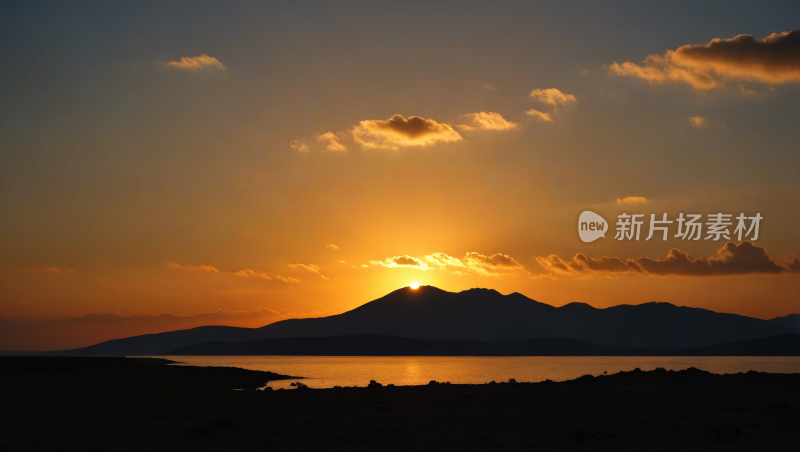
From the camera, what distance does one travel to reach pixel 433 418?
25.2 m

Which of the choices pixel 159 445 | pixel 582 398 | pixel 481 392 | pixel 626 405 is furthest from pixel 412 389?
pixel 159 445

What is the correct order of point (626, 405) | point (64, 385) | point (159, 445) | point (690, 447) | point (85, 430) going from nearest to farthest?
point (690, 447) < point (159, 445) < point (85, 430) < point (626, 405) < point (64, 385)

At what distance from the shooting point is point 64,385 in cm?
4044

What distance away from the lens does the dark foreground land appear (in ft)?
63.4

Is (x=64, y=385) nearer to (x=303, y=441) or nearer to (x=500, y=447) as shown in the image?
(x=303, y=441)

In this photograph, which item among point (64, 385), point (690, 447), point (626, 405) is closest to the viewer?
point (690, 447)

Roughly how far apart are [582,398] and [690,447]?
1123 centimetres

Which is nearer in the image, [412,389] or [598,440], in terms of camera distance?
[598,440]

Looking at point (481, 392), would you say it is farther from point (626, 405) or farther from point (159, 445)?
point (159, 445)

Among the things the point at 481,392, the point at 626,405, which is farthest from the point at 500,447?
the point at 481,392

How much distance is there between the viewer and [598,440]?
63.7 feet

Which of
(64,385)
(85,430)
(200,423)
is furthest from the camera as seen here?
(64,385)

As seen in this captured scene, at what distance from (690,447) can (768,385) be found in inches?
588

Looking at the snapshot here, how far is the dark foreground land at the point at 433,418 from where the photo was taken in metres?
19.3
